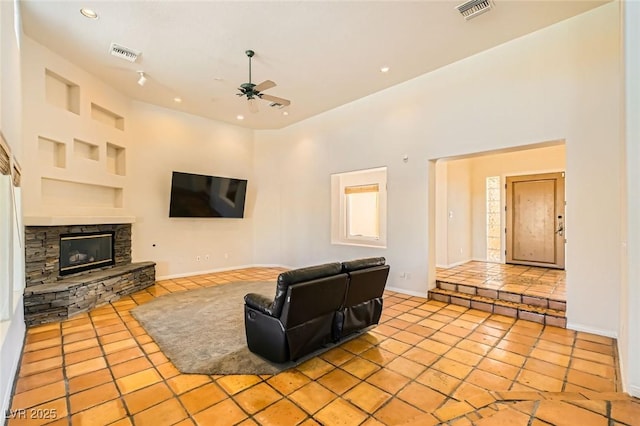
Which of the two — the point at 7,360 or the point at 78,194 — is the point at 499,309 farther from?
the point at 78,194

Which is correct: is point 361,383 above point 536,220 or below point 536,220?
below

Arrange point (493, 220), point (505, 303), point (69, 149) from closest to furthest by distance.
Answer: point (505, 303) < point (69, 149) < point (493, 220)

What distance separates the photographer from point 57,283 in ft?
13.8

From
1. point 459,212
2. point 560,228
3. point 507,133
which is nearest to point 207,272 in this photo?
point 459,212

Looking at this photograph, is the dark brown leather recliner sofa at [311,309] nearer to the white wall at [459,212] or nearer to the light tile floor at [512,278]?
the light tile floor at [512,278]

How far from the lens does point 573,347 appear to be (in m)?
3.16

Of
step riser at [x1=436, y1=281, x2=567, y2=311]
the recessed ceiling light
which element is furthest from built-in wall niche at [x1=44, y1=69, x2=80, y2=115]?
step riser at [x1=436, y1=281, x2=567, y2=311]

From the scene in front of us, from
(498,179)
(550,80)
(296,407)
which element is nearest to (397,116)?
(550,80)

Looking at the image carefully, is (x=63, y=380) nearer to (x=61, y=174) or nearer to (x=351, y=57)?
(x=61, y=174)

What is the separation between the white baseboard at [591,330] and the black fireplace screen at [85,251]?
7.07m

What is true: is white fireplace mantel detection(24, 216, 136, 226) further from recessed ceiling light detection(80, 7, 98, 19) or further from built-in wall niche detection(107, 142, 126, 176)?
recessed ceiling light detection(80, 7, 98, 19)

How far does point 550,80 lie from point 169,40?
5007 mm

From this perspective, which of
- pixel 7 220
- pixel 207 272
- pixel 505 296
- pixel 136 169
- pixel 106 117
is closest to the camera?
pixel 7 220

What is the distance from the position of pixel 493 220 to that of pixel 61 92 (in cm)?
895
